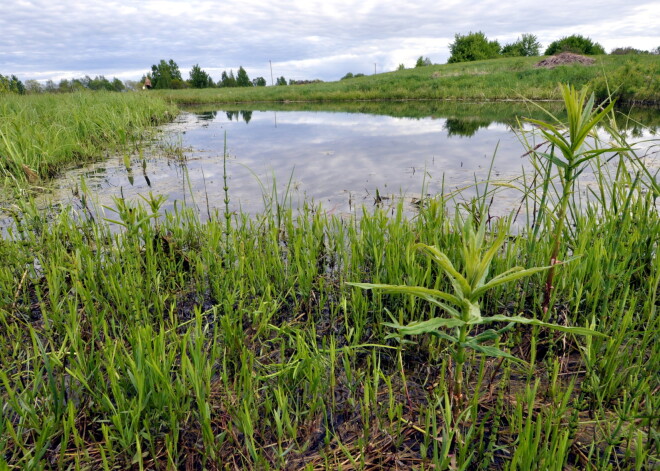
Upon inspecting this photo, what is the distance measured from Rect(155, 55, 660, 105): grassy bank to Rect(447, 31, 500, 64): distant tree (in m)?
17.6

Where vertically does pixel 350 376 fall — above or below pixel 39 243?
below

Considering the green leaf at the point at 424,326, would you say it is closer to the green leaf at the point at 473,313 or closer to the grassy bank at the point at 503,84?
the green leaf at the point at 473,313

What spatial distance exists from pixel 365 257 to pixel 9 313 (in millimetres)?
1937

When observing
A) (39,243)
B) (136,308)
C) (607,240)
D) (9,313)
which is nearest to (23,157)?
(39,243)

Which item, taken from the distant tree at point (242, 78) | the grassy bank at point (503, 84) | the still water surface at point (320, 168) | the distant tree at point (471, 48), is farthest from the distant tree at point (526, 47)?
the still water surface at point (320, 168)

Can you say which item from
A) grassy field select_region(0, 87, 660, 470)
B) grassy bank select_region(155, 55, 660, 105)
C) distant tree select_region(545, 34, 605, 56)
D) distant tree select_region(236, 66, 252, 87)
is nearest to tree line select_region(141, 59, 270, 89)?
distant tree select_region(236, 66, 252, 87)

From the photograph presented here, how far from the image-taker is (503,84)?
2045 cm

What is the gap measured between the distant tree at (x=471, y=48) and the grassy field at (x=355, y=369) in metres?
49.2

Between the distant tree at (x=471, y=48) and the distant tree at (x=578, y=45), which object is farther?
the distant tree at (x=471, y=48)

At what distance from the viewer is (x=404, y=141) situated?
7.80 m

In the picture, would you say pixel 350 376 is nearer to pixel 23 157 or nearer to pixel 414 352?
pixel 414 352

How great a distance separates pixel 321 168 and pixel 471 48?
46.9 meters

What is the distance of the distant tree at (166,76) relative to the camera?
5117 centimetres

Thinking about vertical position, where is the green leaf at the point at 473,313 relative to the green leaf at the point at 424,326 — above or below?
above
